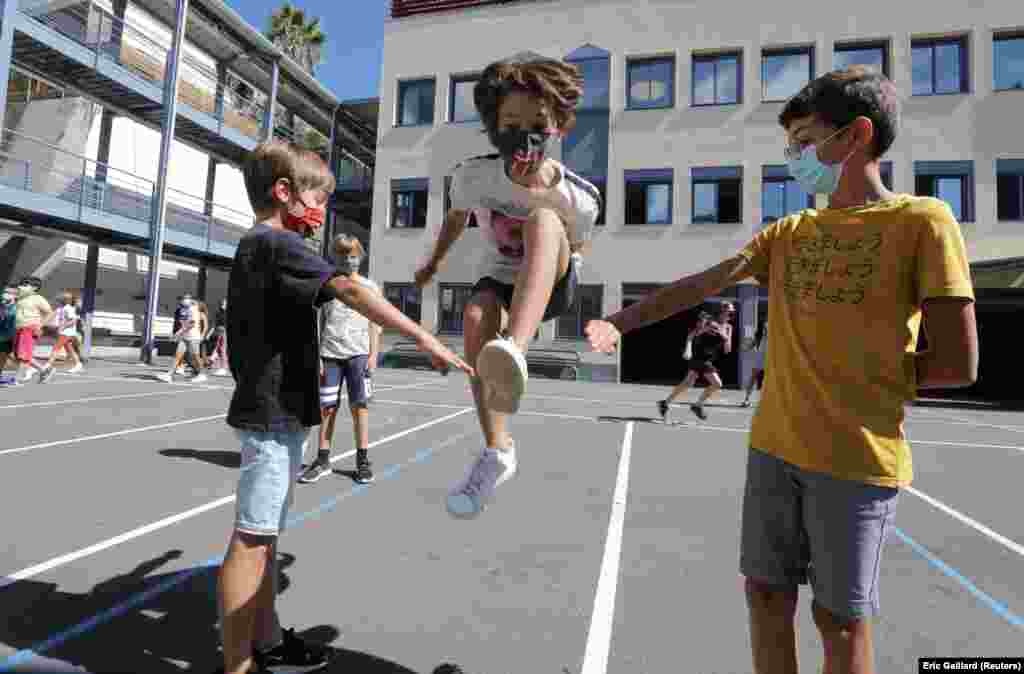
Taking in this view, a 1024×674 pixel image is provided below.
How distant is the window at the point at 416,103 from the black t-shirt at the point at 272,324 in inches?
829

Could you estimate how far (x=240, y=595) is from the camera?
1.84 metres

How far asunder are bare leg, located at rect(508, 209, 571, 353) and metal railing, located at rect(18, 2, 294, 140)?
17.9 metres

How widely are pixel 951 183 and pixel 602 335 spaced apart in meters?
20.8

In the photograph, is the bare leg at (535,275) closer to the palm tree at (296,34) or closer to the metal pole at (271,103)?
the metal pole at (271,103)

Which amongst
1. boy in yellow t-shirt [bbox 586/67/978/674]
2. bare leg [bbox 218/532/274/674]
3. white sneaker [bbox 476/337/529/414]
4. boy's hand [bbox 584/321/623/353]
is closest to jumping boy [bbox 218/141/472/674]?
bare leg [bbox 218/532/274/674]

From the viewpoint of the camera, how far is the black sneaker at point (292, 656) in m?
1.98

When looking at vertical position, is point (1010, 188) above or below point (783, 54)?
below

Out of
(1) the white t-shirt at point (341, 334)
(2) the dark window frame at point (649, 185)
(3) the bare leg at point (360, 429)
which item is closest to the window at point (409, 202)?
(2) the dark window frame at point (649, 185)

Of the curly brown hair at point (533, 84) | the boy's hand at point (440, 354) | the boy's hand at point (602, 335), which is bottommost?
the boy's hand at point (440, 354)

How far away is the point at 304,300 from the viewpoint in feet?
6.22

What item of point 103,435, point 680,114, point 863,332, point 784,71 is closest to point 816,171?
point 863,332

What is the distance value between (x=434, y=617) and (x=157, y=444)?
449 cm

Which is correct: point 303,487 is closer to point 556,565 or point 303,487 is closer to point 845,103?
point 556,565

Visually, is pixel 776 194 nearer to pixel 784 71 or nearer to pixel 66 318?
pixel 784 71
